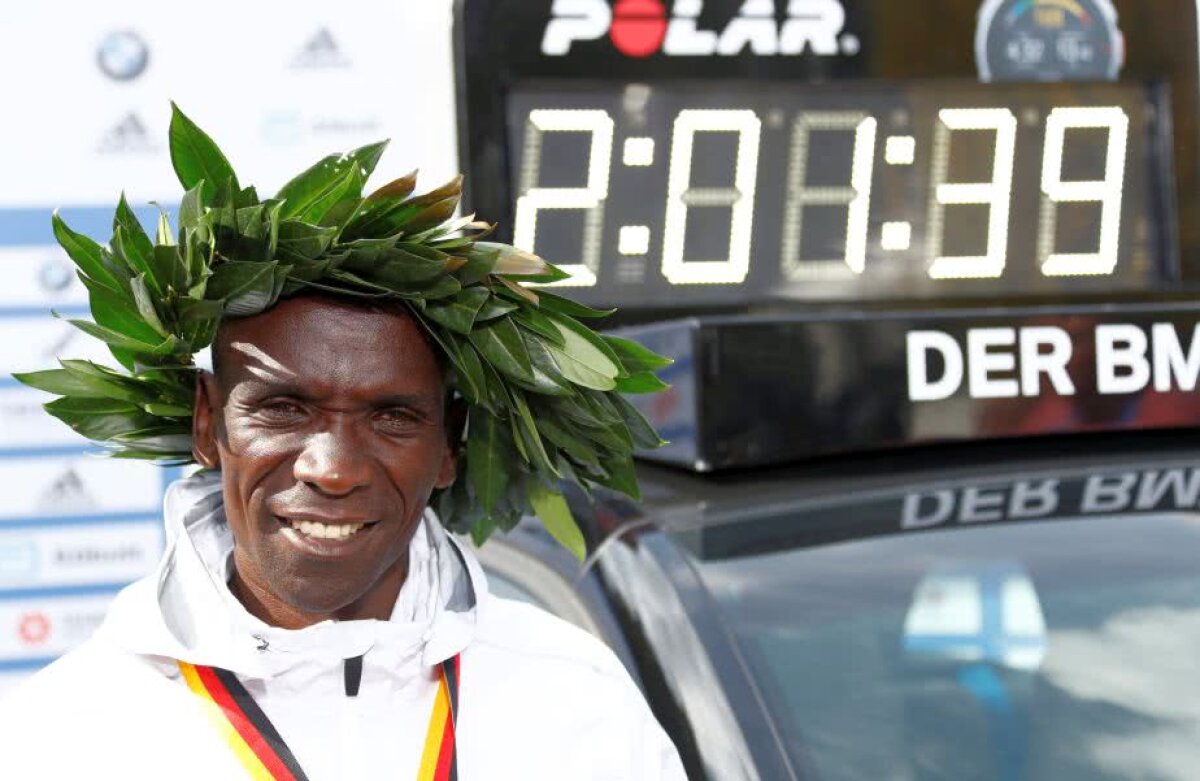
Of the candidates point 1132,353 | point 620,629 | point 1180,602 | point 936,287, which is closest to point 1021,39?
point 936,287

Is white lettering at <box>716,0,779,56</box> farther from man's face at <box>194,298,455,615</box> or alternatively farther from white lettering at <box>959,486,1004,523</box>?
man's face at <box>194,298,455,615</box>

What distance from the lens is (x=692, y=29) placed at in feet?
13.0

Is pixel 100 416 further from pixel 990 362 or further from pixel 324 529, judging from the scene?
pixel 990 362

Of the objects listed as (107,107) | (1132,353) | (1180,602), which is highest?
(107,107)

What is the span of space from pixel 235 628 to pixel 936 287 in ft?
8.23

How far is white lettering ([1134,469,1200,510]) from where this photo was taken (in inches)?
101

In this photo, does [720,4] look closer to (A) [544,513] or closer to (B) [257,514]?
(A) [544,513]

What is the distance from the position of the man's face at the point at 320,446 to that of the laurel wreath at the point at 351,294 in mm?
36

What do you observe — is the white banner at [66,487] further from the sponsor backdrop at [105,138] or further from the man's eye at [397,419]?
the man's eye at [397,419]

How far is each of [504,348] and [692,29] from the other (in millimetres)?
2278

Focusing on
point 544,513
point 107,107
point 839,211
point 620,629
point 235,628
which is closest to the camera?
point 235,628

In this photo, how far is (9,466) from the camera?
4672 millimetres

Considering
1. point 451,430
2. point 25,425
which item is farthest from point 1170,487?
point 25,425

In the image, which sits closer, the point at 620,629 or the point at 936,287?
the point at 620,629
